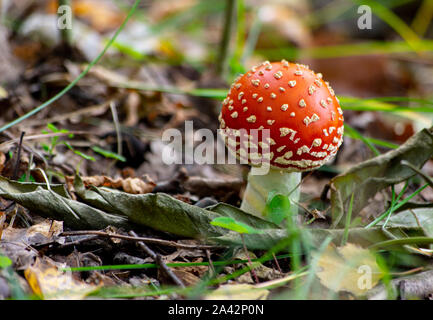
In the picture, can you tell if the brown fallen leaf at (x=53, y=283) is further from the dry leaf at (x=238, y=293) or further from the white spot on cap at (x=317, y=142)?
the white spot on cap at (x=317, y=142)

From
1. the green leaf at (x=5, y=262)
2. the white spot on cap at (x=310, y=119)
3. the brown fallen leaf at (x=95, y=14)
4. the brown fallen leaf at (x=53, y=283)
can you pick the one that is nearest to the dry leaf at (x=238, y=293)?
the brown fallen leaf at (x=53, y=283)

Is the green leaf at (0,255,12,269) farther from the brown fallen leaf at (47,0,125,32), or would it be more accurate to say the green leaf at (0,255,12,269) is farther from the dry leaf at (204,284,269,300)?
the brown fallen leaf at (47,0,125,32)

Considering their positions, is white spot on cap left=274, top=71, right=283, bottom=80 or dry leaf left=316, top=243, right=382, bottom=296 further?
white spot on cap left=274, top=71, right=283, bottom=80

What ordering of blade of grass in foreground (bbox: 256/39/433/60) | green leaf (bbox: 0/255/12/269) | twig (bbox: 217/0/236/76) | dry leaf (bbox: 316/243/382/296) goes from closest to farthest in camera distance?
green leaf (bbox: 0/255/12/269), dry leaf (bbox: 316/243/382/296), twig (bbox: 217/0/236/76), blade of grass in foreground (bbox: 256/39/433/60)

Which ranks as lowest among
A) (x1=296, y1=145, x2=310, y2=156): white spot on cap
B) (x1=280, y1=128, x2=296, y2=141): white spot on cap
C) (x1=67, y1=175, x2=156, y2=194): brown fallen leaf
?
(x1=67, y1=175, x2=156, y2=194): brown fallen leaf

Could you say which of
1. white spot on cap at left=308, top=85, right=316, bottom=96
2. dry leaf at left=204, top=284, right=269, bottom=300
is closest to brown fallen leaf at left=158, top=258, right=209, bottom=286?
dry leaf at left=204, top=284, right=269, bottom=300

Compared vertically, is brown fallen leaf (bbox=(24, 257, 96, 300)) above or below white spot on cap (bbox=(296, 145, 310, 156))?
below
